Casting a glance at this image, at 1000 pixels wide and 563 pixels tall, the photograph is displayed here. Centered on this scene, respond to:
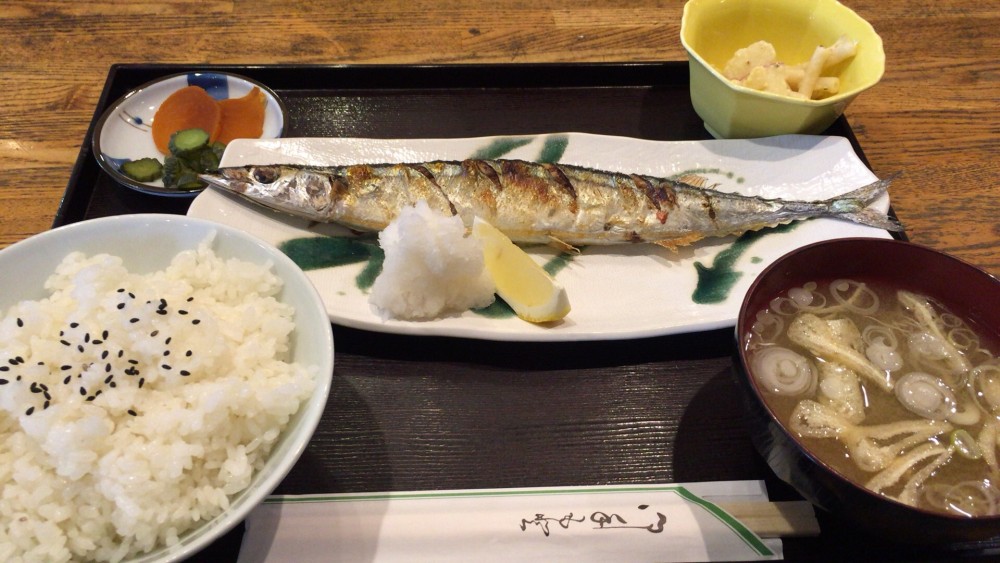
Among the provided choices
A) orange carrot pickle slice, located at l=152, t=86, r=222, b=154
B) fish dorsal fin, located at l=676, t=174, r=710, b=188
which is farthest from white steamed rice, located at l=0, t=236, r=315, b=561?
fish dorsal fin, located at l=676, t=174, r=710, b=188

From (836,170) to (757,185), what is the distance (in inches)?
11.3

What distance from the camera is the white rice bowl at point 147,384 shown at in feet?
3.71

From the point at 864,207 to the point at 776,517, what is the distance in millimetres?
1266

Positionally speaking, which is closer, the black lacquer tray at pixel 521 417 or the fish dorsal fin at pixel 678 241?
the black lacquer tray at pixel 521 417

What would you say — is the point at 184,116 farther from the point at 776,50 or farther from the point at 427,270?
the point at 776,50

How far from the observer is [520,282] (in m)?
1.86

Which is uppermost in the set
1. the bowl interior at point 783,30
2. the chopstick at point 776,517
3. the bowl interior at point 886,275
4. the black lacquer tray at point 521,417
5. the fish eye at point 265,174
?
the bowl interior at point 783,30

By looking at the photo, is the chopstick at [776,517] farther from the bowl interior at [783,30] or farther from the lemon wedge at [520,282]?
the bowl interior at [783,30]

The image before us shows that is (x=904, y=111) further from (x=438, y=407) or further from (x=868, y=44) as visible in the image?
(x=438, y=407)

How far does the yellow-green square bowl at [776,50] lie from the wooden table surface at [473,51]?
0.36m

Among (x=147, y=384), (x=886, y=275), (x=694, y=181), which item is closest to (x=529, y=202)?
(x=694, y=181)

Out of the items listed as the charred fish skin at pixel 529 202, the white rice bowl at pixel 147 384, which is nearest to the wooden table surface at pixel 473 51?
the charred fish skin at pixel 529 202

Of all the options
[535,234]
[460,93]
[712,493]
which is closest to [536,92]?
[460,93]

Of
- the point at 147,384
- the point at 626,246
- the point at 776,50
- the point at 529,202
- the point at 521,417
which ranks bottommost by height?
the point at 521,417
